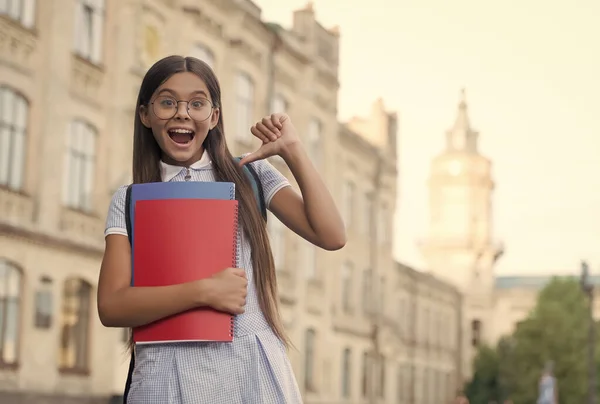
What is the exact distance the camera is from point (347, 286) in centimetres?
4012

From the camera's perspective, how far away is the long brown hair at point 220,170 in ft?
9.62

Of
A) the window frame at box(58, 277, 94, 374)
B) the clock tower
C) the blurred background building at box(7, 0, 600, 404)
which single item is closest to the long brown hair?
the blurred background building at box(7, 0, 600, 404)

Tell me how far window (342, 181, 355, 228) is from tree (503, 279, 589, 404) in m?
20.2

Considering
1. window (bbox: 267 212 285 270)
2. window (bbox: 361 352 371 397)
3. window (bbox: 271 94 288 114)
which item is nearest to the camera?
window (bbox: 267 212 285 270)

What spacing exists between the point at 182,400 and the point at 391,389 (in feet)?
143

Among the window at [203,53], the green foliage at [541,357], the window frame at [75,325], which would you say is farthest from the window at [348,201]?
the green foliage at [541,357]

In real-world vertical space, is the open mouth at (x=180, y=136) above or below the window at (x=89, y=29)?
below

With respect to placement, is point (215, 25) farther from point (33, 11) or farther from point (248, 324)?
point (248, 324)

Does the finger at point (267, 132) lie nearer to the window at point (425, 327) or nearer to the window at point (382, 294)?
the window at point (382, 294)

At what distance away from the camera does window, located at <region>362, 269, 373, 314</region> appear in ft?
139

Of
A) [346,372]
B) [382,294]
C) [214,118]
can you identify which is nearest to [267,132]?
[214,118]

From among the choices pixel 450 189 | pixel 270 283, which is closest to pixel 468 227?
pixel 450 189

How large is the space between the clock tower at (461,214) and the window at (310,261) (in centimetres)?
4115

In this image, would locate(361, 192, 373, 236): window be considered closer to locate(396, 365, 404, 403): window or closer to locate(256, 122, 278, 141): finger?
locate(396, 365, 404, 403): window
